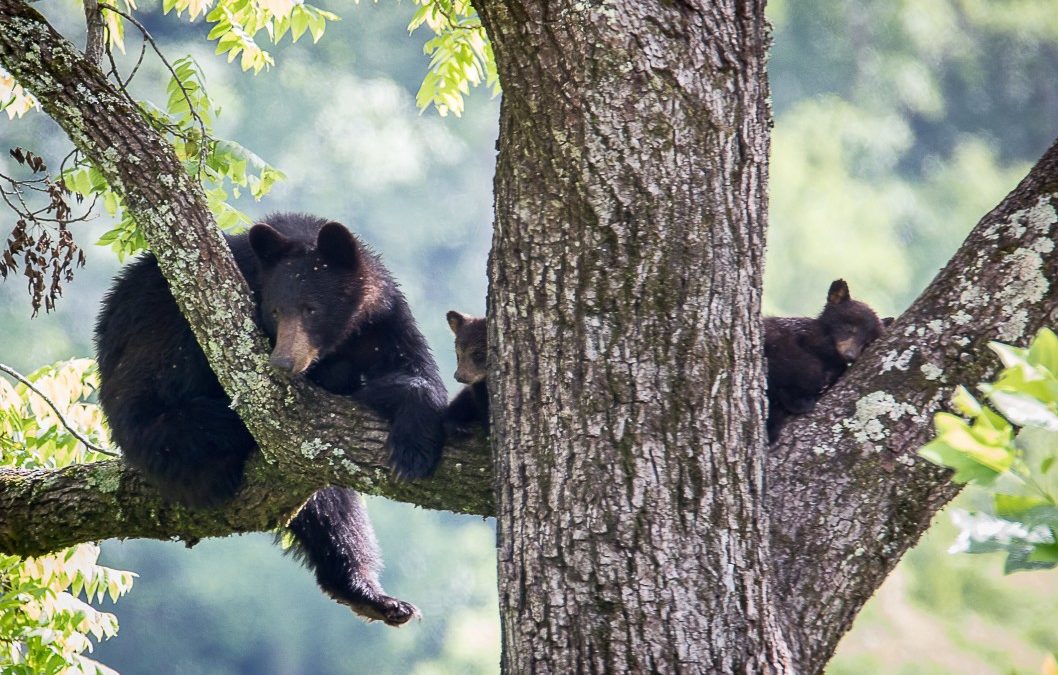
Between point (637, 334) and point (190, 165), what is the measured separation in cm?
290

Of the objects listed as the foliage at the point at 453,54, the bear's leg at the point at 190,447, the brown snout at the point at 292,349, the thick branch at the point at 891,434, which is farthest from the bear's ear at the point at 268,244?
the thick branch at the point at 891,434

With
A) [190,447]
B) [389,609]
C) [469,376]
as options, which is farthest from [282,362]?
[389,609]

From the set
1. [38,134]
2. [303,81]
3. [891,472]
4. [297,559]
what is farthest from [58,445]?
[303,81]

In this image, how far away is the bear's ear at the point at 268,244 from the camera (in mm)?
4781

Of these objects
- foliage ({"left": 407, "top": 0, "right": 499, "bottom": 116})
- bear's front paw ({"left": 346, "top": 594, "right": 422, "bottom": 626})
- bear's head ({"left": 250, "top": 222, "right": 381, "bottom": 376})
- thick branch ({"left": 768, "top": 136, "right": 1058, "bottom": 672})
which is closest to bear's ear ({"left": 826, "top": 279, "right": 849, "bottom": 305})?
thick branch ({"left": 768, "top": 136, "right": 1058, "bottom": 672})

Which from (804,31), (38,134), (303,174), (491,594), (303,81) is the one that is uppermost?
(804,31)

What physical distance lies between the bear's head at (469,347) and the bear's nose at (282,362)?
0.95 meters

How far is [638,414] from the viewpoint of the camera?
2.70 meters

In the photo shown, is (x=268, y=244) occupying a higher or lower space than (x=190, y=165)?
lower

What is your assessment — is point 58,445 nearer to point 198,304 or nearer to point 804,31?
point 198,304

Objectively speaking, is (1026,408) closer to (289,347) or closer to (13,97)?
(289,347)

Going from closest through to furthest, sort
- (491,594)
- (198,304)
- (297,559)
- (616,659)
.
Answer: (616,659) → (198,304) → (297,559) → (491,594)

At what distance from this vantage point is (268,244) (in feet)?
16.0

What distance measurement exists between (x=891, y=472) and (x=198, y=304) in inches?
83.2
